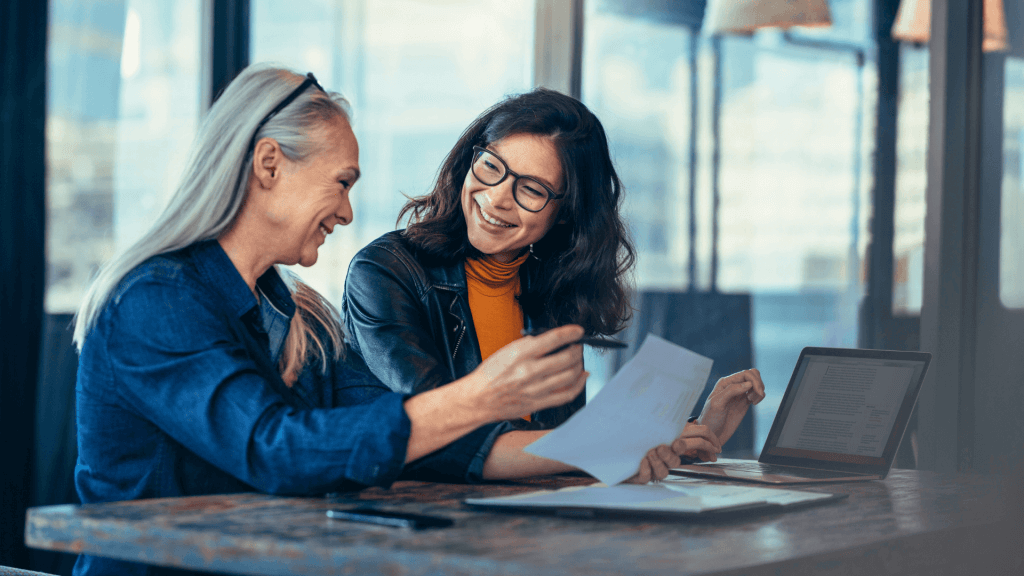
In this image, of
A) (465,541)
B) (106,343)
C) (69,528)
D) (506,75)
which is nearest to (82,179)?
(506,75)

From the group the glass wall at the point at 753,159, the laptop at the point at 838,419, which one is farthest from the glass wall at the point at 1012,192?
the laptop at the point at 838,419

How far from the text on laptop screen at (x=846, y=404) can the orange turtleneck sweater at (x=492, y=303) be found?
1.94 feet

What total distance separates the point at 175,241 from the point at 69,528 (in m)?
0.45

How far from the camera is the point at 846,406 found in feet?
5.70

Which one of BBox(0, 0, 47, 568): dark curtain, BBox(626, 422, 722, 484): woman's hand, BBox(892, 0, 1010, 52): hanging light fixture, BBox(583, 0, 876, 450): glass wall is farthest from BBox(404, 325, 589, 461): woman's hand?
BBox(0, 0, 47, 568): dark curtain

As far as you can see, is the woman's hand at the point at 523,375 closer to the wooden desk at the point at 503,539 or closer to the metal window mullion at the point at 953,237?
the wooden desk at the point at 503,539

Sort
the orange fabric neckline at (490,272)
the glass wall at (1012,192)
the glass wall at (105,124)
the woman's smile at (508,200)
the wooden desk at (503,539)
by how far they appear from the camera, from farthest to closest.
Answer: the glass wall at (105,124)
the glass wall at (1012,192)
the orange fabric neckline at (490,272)
the woman's smile at (508,200)
the wooden desk at (503,539)

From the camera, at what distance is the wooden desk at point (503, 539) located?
3.01ft

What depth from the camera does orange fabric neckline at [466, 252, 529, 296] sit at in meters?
2.02

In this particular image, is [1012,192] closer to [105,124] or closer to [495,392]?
[495,392]

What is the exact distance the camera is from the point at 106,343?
1.26m

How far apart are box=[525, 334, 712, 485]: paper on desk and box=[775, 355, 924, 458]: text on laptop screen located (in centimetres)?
49

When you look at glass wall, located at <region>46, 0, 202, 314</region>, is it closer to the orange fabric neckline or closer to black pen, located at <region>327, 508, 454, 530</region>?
the orange fabric neckline

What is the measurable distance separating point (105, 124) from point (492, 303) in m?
2.12
